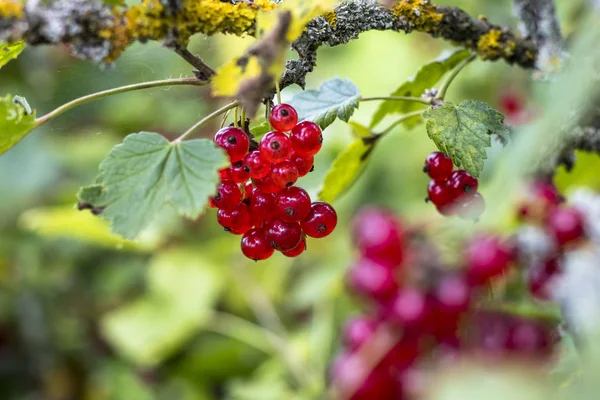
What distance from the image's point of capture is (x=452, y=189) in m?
0.54

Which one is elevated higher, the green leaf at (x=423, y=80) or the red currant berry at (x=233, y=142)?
the green leaf at (x=423, y=80)

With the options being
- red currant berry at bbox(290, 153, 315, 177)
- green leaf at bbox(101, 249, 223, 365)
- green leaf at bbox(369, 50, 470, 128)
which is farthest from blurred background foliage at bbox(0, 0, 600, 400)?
red currant berry at bbox(290, 153, 315, 177)

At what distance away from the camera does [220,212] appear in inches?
19.0

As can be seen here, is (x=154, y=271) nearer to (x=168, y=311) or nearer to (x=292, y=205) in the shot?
(x=168, y=311)

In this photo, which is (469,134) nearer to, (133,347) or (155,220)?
(155,220)

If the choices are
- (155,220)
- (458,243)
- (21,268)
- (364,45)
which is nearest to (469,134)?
(155,220)

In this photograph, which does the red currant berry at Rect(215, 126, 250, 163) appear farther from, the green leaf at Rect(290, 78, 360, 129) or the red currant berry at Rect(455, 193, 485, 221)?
the red currant berry at Rect(455, 193, 485, 221)

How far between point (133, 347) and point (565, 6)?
3.39ft

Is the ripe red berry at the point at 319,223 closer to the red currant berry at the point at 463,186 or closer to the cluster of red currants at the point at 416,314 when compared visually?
the red currant berry at the point at 463,186

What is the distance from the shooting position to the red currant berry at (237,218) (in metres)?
0.48

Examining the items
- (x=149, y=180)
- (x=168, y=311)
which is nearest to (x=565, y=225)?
(x=149, y=180)

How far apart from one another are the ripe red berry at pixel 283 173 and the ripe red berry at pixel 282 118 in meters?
0.03

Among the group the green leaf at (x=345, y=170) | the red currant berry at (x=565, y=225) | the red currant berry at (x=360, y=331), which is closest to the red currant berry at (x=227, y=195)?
the green leaf at (x=345, y=170)

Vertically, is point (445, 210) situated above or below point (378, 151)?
below
